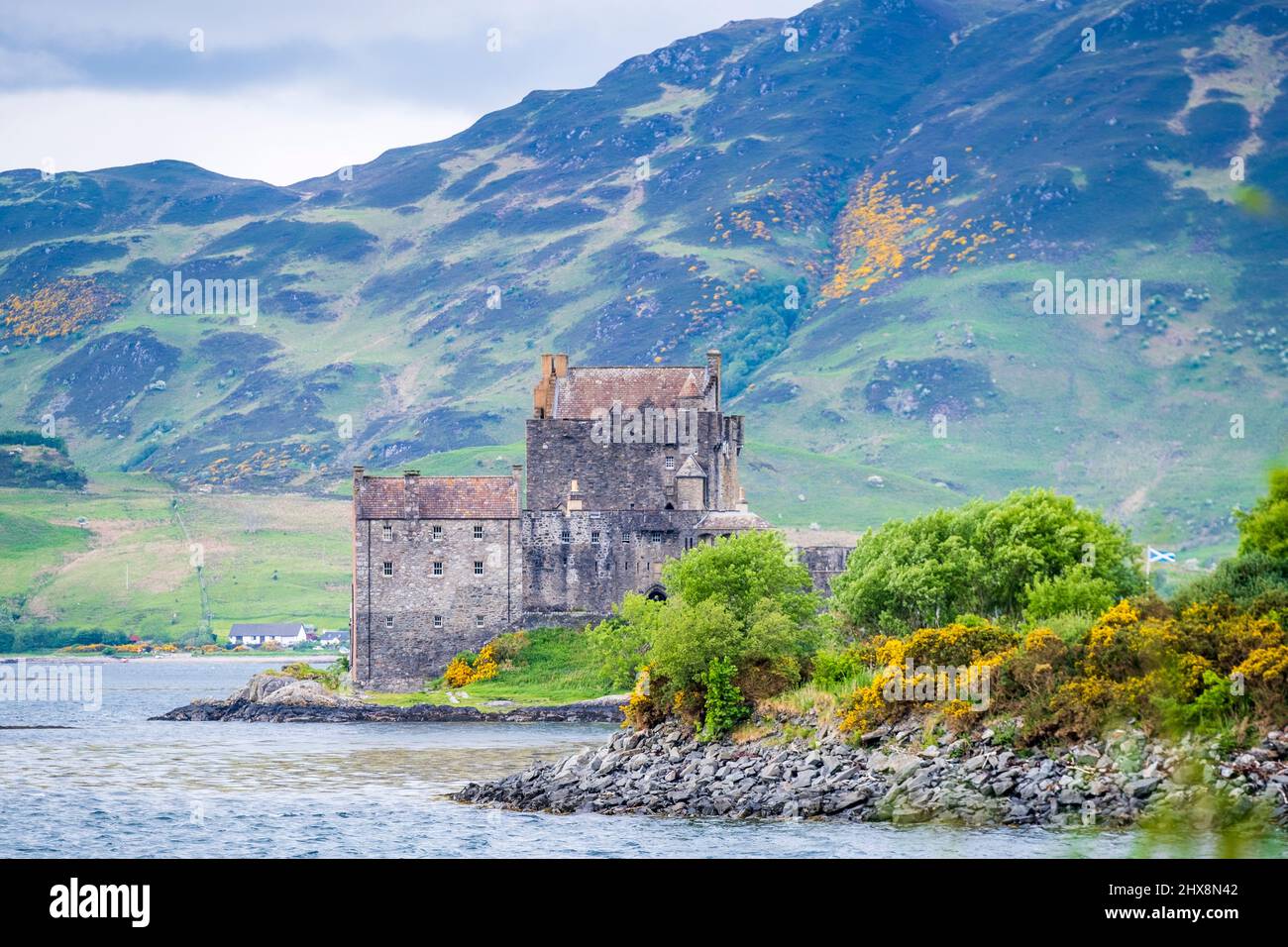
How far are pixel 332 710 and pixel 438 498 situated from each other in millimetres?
12271

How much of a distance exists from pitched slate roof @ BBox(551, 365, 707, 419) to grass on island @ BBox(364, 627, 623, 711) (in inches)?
559

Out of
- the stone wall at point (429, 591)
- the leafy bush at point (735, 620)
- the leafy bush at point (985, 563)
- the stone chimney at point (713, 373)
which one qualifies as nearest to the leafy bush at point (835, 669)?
the leafy bush at point (735, 620)

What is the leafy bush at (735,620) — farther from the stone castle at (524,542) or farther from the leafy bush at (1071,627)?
the stone castle at (524,542)

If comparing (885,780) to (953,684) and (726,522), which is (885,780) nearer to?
(953,684)

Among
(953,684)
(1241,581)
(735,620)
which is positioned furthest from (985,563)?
(953,684)

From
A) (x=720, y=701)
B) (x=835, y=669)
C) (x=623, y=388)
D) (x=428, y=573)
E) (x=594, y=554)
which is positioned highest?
(x=623, y=388)

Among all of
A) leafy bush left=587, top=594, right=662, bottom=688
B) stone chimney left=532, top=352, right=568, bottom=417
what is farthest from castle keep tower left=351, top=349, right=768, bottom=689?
leafy bush left=587, top=594, right=662, bottom=688

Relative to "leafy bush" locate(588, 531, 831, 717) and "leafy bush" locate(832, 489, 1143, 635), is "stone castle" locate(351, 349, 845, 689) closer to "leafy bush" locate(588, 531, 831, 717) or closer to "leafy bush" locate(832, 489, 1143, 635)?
"leafy bush" locate(588, 531, 831, 717)

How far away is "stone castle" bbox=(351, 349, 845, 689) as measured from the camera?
4023 inches

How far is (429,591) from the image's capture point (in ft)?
336

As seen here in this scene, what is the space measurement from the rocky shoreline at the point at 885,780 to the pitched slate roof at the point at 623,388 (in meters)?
48.6

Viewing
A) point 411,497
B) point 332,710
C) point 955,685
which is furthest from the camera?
point 411,497

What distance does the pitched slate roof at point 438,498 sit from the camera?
4006 inches
